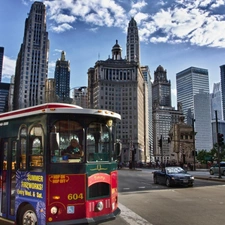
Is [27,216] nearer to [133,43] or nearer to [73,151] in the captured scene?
[73,151]

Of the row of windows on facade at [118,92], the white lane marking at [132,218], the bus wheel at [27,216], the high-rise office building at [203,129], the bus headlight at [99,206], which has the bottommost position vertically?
the white lane marking at [132,218]

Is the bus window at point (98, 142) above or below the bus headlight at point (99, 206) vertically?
above

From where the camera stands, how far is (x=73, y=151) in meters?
6.63

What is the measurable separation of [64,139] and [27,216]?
1.95 m

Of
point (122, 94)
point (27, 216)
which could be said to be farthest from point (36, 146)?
point (122, 94)

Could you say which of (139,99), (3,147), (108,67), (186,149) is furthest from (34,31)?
(3,147)

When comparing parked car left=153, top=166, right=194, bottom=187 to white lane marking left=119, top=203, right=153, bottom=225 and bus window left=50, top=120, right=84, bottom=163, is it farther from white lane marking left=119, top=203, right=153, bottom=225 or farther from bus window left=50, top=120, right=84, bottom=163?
bus window left=50, top=120, right=84, bottom=163

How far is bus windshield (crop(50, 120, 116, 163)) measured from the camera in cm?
648

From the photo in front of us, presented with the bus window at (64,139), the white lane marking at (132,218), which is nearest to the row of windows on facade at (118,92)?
the white lane marking at (132,218)

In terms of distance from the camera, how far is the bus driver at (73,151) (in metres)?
6.58

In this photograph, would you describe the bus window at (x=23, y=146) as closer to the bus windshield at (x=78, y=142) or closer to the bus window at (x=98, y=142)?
the bus windshield at (x=78, y=142)

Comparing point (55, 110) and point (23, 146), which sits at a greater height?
point (55, 110)

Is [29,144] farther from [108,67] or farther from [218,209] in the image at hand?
[108,67]

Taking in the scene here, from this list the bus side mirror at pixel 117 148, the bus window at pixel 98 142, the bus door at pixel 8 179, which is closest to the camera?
the bus window at pixel 98 142
